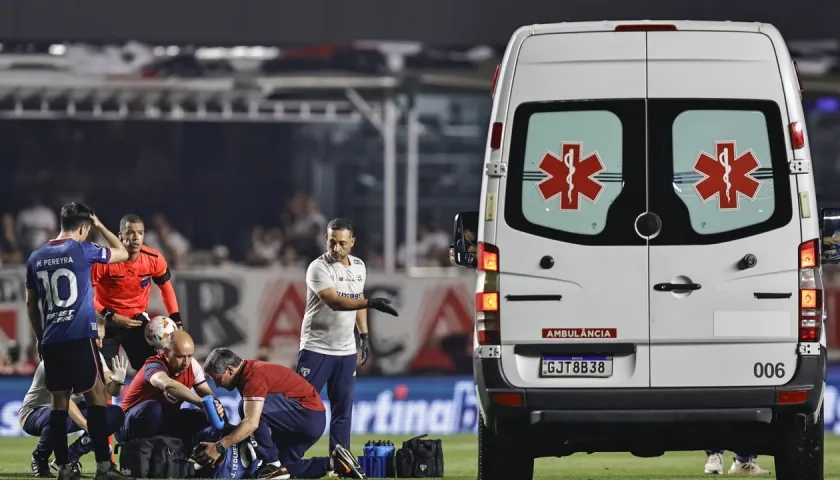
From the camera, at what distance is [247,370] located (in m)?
10.8

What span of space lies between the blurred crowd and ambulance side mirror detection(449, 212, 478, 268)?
1120 cm

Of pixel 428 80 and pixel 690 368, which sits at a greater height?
pixel 428 80

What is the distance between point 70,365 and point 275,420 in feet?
4.93

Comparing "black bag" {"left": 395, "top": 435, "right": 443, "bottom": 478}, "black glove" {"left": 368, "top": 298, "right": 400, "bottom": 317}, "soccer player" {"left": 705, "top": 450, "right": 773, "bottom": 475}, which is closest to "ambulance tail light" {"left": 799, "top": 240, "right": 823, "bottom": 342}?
"black glove" {"left": 368, "top": 298, "right": 400, "bottom": 317}

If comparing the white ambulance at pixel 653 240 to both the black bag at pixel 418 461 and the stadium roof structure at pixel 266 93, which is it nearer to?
the black bag at pixel 418 461

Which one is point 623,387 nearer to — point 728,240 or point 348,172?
point 728,240

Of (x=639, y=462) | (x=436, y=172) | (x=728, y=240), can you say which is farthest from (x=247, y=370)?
(x=436, y=172)

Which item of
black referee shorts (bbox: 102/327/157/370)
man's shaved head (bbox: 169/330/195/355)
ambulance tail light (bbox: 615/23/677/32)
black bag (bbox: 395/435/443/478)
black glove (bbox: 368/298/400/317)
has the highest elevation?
ambulance tail light (bbox: 615/23/677/32)

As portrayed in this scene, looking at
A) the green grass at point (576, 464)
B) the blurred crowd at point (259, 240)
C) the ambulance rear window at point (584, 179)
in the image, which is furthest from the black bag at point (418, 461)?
the blurred crowd at point (259, 240)

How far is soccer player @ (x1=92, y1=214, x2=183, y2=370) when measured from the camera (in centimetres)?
1241

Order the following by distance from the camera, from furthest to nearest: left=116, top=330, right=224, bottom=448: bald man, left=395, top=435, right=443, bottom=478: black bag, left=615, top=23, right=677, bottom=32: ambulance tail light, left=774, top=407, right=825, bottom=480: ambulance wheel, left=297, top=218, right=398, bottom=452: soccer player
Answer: left=297, top=218, right=398, bottom=452: soccer player < left=395, top=435, right=443, bottom=478: black bag < left=116, top=330, right=224, bottom=448: bald man < left=774, top=407, right=825, bottom=480: ambulance wheel < left=615, top=23, right=677, bottom=32: ambulance tail light

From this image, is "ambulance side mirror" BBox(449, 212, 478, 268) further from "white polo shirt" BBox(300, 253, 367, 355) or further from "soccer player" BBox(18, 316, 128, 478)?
"soccer player" BBox(18, 316, 128, 478)

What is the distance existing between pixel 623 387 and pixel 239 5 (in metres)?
11.5

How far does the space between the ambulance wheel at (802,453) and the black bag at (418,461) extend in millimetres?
3181
